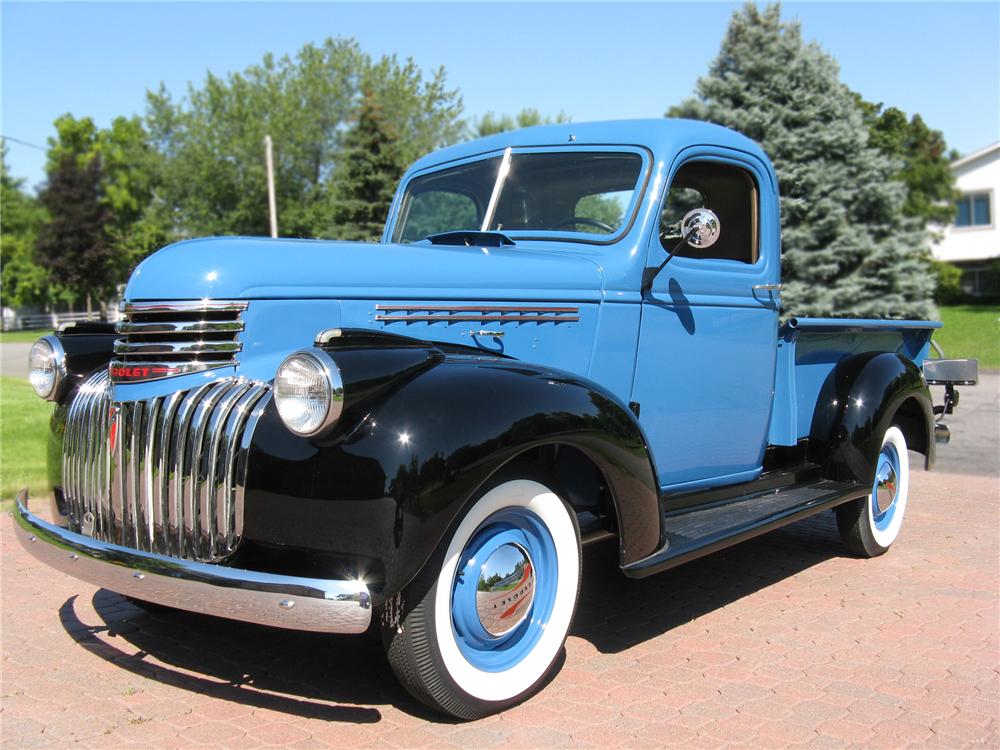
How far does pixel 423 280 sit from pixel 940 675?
2.48 metres

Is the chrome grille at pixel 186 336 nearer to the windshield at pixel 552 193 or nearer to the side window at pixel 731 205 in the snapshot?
the windshield at pixel 552 193

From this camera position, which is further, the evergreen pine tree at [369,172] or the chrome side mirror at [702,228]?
the evergreen pine tree at [369,172]

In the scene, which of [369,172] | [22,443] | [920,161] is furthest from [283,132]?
[22,443]

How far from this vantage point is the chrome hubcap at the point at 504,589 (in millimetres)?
2885

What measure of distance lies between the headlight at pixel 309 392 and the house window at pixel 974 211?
33801mm

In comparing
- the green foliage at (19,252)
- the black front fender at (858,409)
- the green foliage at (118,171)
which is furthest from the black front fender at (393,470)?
the green foliage at (19,252)

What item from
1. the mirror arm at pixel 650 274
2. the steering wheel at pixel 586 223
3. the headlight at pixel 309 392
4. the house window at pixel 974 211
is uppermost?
the house window at pixel 974 211

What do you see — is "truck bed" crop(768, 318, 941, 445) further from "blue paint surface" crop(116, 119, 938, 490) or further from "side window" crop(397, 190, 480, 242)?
"side window" crop(397, 190, 480, 242)

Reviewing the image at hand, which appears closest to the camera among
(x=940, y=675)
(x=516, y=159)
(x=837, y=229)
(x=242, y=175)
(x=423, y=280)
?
(x=423, y=280)

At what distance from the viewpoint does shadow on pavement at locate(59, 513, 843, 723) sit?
3.12 m

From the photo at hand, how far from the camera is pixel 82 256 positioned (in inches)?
1754

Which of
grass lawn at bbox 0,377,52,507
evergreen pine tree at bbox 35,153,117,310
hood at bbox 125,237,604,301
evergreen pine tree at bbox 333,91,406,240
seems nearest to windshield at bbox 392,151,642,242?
hood at bbox 125,237,604,301

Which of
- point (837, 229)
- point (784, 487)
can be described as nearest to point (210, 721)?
point (784, 487)

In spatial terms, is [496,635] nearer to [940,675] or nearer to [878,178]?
[940,675]
